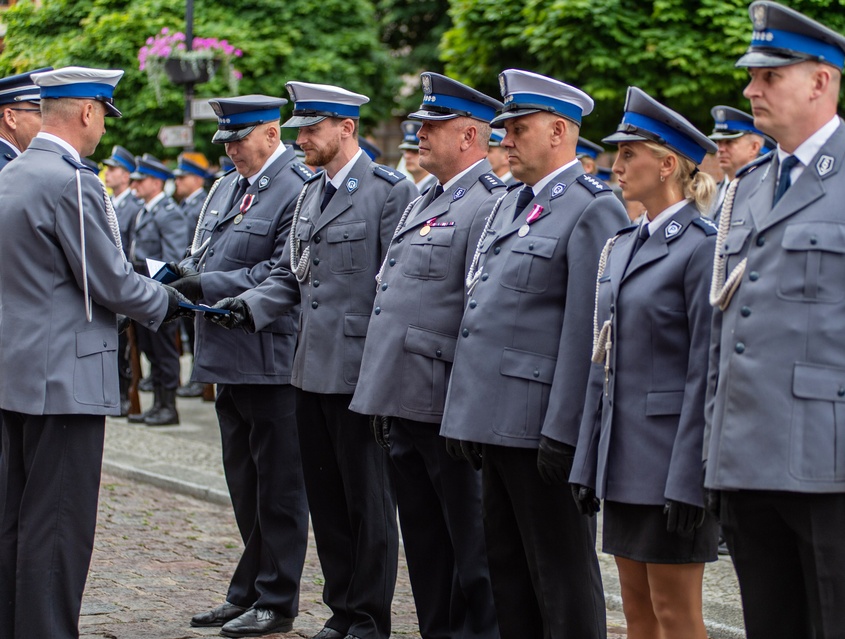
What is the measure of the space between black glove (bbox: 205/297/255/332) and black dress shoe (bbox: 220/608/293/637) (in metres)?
1.29

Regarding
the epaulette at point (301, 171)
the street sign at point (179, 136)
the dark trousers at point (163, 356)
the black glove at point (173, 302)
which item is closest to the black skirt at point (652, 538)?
the black glove at point (173, 302)

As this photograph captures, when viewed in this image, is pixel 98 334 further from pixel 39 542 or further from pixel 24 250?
pixel 39 542

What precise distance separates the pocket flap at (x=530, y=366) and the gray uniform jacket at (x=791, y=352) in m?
0.96

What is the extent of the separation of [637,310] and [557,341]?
1.78 ft

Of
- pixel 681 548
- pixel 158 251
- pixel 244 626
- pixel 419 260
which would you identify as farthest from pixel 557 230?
pixel 158 251

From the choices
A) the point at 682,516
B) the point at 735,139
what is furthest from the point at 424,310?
the point at 735,139

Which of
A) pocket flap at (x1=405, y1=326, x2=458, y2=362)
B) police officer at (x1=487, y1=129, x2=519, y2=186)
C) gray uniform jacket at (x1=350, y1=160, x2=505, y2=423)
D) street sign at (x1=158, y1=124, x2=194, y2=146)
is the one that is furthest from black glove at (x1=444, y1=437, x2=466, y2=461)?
street sign at (x1=158, y1=124, x2=194, y2=146)

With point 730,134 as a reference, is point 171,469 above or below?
below

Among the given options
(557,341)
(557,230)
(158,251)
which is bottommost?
(158,251)

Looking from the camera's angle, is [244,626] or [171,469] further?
[171,469]

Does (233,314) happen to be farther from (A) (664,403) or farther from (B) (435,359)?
(A) (664,403)

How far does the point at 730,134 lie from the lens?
309 inches

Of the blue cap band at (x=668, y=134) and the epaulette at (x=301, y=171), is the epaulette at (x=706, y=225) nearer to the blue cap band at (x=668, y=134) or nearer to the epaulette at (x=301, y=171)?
the blue cap band at (x=668, y=134)

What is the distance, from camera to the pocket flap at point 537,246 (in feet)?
15.1
